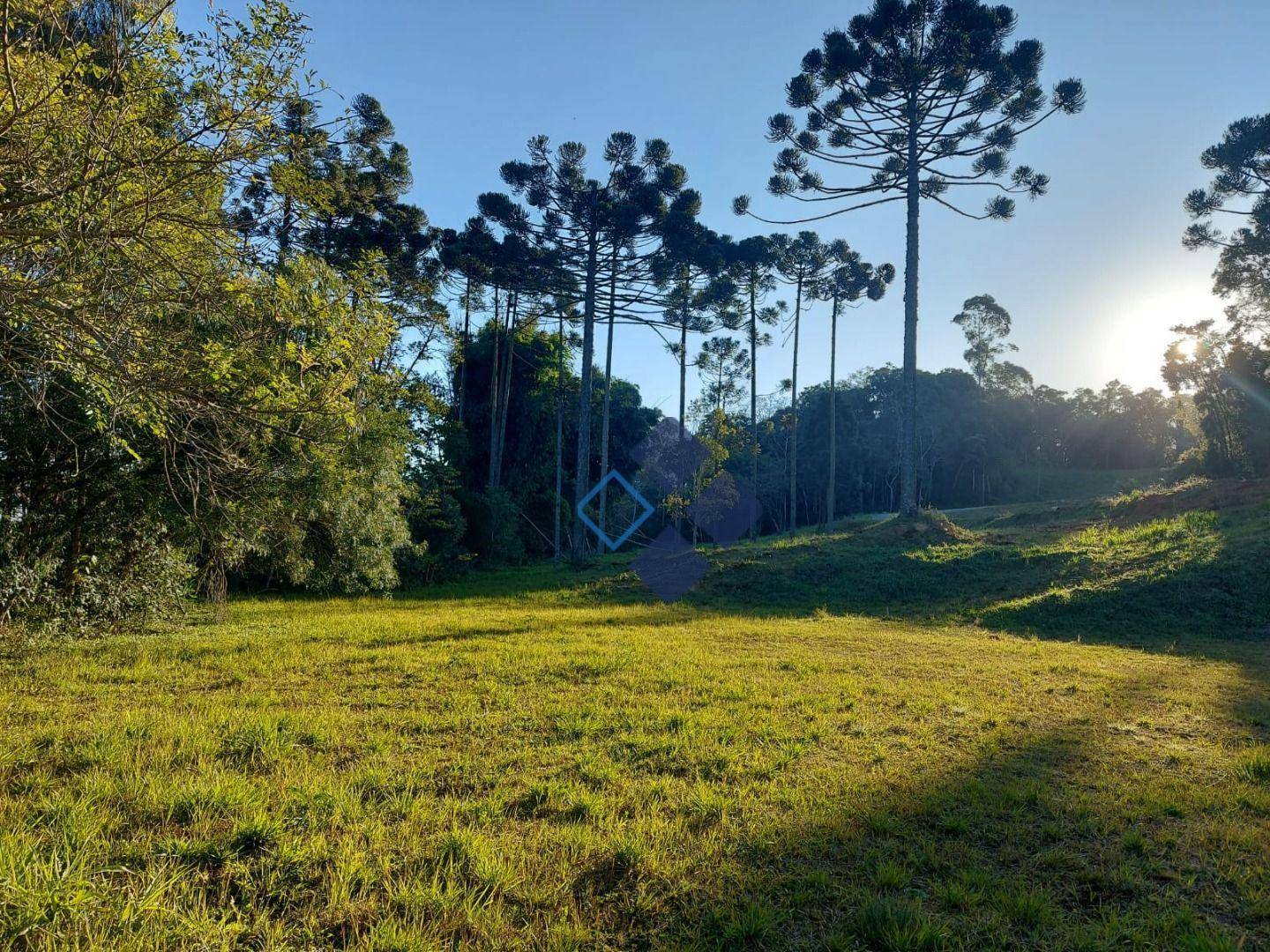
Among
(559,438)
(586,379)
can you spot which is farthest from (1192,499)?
(559,438)

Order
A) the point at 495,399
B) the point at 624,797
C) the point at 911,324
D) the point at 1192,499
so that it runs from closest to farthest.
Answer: the point at 624,797, the point at 1192,499, the point at 911,324, the point at 495,399

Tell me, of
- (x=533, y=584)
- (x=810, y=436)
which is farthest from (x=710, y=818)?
(x=810, y=436)

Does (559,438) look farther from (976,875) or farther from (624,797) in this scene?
(976,875)

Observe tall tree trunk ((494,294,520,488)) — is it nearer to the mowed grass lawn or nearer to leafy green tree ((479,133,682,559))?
leafy green tree ((479,133,682,559))

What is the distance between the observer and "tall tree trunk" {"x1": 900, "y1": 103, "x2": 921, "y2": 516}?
20812mm

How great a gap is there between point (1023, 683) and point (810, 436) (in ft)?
150

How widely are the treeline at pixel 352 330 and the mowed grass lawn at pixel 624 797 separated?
6.18 feet

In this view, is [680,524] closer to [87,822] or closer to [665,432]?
[665,432]

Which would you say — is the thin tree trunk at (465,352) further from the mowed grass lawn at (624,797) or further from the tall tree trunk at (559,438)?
the mowed grass lawn at (624,797)

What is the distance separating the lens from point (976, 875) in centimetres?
302

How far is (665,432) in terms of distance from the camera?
130 feet

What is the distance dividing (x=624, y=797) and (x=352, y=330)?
527 cm

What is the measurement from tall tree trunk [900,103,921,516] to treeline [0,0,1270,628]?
13cm

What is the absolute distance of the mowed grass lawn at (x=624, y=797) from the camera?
2625 mm
